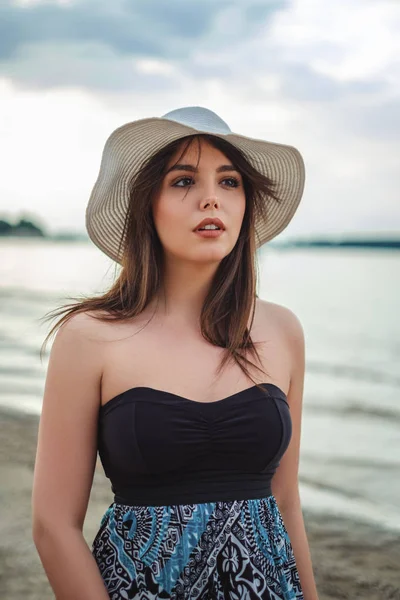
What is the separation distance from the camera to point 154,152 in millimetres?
2406

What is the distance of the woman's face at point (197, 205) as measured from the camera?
2279mm

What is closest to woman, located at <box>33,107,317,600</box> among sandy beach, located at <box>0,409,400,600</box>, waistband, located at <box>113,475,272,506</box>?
waistband, located at <box>113,475,272,506</box>

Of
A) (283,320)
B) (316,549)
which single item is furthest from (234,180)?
(316,549)

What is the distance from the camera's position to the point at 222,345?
2.39 meters

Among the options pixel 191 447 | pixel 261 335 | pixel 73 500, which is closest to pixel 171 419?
pixel 191 447

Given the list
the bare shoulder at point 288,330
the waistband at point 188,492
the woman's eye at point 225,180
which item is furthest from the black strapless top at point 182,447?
the woman's eye at point 225,180

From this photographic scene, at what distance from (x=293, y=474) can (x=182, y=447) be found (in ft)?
1.76

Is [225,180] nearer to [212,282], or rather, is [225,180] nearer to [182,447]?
[212,282]

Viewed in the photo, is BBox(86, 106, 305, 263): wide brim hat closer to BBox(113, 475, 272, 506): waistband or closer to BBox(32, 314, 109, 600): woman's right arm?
BBox(32, 314, 109, 600): woman's right arm

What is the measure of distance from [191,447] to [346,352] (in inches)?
567

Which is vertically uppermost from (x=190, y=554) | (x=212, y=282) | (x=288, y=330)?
(x=212, y=282)

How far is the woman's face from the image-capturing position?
2.28 meters

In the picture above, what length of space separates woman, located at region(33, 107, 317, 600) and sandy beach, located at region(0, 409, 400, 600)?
175 cm

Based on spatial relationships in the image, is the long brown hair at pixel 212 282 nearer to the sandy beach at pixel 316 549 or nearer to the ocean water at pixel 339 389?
the ocean water at pixel 339 389
